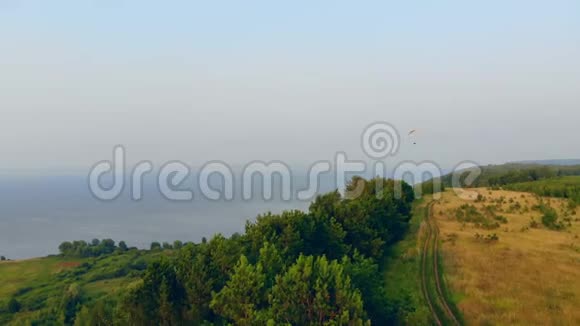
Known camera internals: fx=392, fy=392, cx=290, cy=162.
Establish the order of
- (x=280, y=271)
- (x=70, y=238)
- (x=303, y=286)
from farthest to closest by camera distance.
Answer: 1. (x=70, y=238)
2. (x=280, y=271)
3. (x=303, y=286)

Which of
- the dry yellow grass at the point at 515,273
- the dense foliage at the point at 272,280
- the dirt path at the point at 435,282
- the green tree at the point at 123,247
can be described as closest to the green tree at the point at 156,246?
the green tree at the point at 123,247

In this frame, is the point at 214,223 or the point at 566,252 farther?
the point at 214,223

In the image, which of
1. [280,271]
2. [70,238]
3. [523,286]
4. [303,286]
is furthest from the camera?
[70,238]

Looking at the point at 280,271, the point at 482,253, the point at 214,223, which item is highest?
the point at 280,271

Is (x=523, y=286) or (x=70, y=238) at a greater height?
(x=523, y=286)

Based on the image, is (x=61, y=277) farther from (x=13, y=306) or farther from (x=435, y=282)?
(x=435, y=282)

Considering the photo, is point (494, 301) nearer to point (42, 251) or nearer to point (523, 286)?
point (523, 286)

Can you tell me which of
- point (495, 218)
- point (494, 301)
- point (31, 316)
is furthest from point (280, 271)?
point (31, 316)

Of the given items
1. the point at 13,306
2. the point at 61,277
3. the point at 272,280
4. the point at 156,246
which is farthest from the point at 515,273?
the point at 61,277
